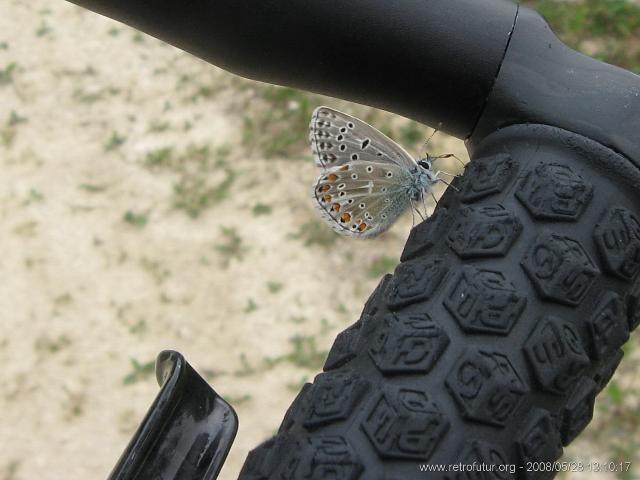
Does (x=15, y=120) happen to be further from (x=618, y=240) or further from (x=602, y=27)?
(x=618, y=240)

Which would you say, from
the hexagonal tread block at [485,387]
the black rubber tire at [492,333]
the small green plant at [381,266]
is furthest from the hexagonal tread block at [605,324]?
the small green plant at [381,266]

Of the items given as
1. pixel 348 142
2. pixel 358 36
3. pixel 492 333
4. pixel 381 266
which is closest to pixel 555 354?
pixel 492 333

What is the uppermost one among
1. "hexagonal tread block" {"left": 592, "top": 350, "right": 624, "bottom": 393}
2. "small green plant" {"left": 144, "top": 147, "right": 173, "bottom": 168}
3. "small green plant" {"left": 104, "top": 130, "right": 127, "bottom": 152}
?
"hexagonal tread block" {"left": 592, "top": 350, "right": 624, "bottom": 393}

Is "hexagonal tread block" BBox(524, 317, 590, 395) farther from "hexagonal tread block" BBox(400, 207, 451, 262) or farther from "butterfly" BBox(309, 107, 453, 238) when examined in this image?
"butterfly" BBox(309, 107, 453, 238)

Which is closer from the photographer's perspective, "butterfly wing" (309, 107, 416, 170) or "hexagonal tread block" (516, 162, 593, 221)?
"hexagonal tread block" (516, 162, 593, 221)

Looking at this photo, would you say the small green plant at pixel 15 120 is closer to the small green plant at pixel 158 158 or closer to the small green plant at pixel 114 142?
the small green plant at pixel 114 142

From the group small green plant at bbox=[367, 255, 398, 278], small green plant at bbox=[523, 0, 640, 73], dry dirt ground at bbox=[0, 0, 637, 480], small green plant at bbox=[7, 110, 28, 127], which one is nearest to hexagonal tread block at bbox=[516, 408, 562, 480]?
dry dirt ground at bbox=[0, 0, 637, 480]
